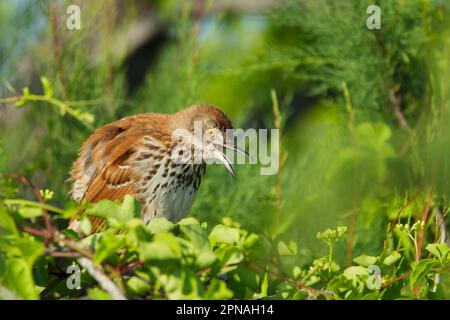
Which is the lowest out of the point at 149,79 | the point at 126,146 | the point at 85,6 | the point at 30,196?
the point at 30,196

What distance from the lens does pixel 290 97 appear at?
18.0 ft

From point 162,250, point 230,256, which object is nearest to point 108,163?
point 230,256

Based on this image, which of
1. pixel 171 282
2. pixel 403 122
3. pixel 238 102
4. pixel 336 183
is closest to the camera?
pixel 171 282

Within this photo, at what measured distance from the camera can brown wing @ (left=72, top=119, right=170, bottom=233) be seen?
456 cm

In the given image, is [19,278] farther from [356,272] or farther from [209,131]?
[209,131]

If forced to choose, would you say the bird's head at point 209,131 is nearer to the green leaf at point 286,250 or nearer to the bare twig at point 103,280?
the green leaf at point 286,250

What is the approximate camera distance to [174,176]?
4551 mm

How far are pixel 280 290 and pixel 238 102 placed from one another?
5.08 m

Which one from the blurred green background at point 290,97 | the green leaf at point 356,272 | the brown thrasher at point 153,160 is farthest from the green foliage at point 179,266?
the brown thrasher at point 153,160

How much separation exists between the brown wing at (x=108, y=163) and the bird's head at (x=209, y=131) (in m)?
0.20

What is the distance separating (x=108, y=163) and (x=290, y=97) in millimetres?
1504

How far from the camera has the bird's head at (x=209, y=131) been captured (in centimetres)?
468

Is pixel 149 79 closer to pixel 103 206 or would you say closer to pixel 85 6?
pixel 85 6

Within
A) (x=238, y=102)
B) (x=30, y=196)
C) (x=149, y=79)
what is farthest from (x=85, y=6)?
(x=238, y=102)
